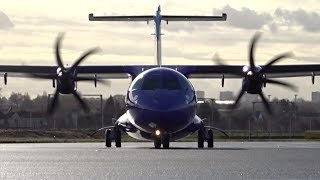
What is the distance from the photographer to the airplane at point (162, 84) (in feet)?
119

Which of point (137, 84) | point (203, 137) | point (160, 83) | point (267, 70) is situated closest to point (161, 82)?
point (160, 83)

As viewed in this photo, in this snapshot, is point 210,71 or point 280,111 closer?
point 210,71

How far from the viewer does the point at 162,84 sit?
37.0m

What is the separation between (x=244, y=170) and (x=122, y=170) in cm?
277

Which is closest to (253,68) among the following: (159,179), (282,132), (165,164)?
(165,164)

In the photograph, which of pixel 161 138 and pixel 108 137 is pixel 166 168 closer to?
pixel 161 138

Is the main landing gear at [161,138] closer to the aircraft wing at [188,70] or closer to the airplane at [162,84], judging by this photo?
the airplane at [162,84]

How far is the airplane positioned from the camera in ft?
119

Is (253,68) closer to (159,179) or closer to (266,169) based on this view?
(266,169)

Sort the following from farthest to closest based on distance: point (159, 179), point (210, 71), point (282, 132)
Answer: point (282, 132) < point (210, 71) < point (159, 179)

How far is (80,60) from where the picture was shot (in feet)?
139

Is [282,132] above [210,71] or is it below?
below

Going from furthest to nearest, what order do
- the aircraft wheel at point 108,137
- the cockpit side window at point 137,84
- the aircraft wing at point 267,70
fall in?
the aircraft wing at point 267,70
the aircraft wheel at point 108,137
the cockpit side window at point 137,84

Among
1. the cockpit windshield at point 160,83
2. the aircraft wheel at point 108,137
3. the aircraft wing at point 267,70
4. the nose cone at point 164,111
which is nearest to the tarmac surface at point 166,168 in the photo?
the nose cone at point 164,111
